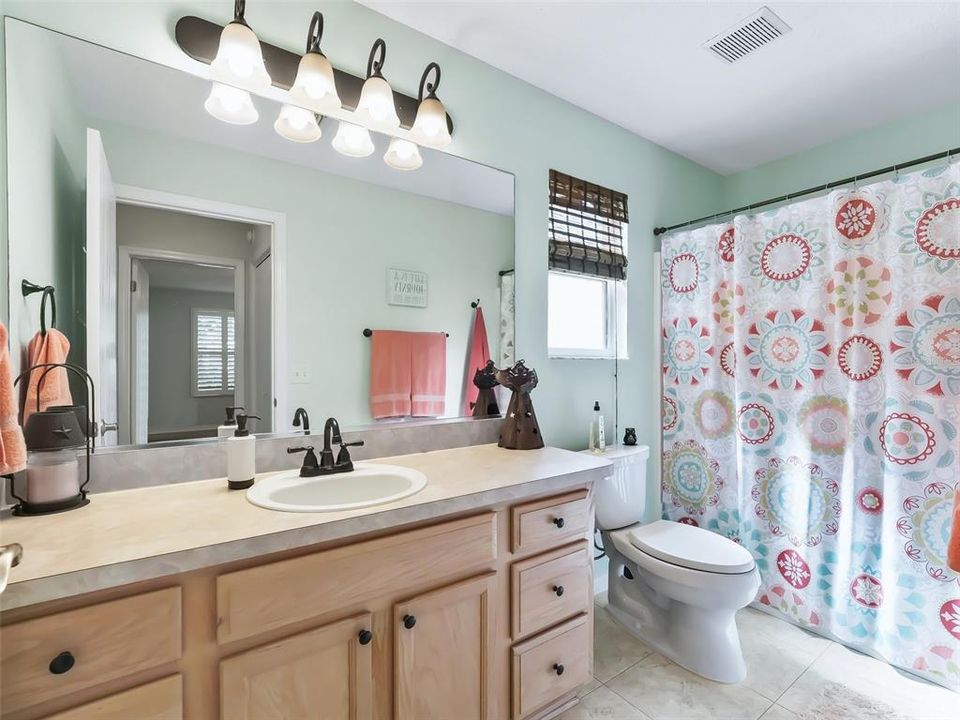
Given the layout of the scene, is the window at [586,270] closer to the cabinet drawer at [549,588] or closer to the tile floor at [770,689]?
the cabinet drawer at [549,588]

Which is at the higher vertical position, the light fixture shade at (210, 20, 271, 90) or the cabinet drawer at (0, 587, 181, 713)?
the light fixture shade at (210, 20, 271, 90)

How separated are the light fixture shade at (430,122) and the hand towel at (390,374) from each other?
0.73 m

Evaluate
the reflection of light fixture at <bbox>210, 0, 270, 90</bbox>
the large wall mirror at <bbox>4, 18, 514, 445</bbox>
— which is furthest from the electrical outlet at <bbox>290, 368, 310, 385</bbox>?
the reflection of light fixture at <bbox>210, 0, 270, 90</bbox>

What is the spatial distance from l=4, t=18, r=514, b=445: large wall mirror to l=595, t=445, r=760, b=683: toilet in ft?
2.94

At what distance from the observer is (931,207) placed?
62.8 inches

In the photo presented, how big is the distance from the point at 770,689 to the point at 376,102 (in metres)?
2.50

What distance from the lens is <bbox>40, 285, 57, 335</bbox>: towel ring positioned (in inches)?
42.2

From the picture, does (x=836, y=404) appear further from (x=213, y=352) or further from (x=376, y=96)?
(x=213, y=352)

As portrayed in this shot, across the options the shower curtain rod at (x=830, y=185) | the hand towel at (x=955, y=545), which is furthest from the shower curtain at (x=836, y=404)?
the hand towel at (x=955, y=545)

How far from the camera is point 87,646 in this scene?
2.38ft

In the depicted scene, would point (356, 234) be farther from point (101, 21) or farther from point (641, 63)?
point (641, 63)

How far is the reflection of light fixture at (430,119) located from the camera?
5.18ft

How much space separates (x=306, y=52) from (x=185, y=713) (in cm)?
175

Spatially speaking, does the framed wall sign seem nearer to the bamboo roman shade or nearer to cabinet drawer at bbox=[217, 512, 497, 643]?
the bamboo roman shade
